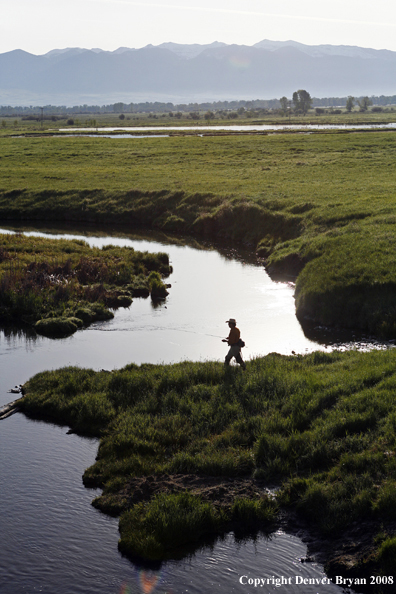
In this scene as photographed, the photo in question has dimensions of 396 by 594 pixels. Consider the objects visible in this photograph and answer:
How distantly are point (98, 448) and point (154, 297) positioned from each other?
54.0 ft

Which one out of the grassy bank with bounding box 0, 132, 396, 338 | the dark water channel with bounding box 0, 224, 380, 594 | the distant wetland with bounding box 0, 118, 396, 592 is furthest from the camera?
the grassy bank with bounding box 0, 132, 396, 338

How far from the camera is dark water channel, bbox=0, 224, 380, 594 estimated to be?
1029 cm

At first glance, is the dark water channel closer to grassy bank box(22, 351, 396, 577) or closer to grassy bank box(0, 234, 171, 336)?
grassy bank box(22, 351, 396, 577)

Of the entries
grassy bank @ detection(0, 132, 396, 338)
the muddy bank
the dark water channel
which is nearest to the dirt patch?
the muddy bank

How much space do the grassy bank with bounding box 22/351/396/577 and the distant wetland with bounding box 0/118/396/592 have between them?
4 centimetres

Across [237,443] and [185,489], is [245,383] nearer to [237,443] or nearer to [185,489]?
[237,443]

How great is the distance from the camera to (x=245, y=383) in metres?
16.6

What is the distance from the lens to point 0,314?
26.5m

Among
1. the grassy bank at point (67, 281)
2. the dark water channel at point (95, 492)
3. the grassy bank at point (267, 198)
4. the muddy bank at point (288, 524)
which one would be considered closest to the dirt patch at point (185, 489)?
the muddy bank at point (288, 524)

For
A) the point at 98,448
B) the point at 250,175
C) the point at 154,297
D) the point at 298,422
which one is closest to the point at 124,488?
the point at 98,448

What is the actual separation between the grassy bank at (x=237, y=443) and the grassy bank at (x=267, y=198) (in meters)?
→ 8.57

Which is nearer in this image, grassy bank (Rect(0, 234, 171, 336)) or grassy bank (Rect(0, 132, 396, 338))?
grassy bank (Rect(0, 234, 171, 336))

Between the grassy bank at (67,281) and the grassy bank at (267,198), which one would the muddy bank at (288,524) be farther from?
the grassy bank at (67,281)

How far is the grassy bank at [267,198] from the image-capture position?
26.5m
